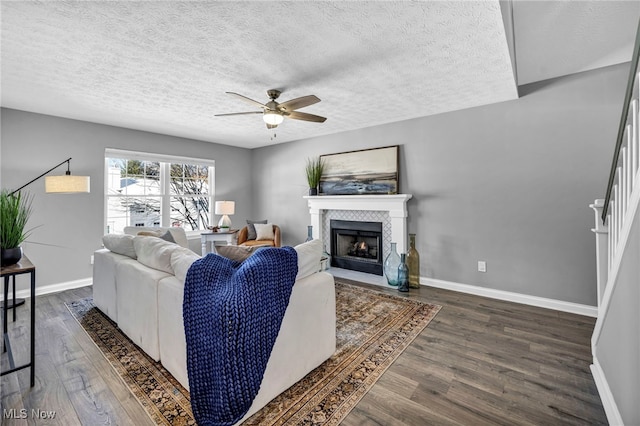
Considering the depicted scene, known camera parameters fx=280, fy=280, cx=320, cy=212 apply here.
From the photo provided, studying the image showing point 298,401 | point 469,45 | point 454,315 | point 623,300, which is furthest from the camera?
point 454,315

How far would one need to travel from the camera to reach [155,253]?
2.13 m

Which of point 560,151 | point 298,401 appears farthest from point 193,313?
point 560,151

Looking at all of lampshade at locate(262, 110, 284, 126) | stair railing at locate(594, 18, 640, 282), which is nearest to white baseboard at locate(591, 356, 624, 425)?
stair railing at locate(594, 18, 640, 282)

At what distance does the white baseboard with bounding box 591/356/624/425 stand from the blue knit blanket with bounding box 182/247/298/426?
5.87 feet

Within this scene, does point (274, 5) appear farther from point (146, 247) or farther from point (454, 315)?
point (454, 315)

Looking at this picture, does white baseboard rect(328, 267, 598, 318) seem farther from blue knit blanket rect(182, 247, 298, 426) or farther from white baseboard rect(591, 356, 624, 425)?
blue knit blanket rect(182, 247, 298, 426)

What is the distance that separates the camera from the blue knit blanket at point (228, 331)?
143 centimetres

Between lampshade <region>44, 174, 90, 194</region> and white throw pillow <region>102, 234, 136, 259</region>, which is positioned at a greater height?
lampshade <region>44, 174, 90, 194</region>

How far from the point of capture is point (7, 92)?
2998mm

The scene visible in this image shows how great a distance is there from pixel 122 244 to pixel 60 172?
2259mm

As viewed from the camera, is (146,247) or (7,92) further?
(7,92)

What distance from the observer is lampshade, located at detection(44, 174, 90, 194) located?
3346mm

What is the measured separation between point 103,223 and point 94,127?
143cm

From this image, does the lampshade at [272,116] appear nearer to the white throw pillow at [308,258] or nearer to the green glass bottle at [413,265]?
the white throw pillow at [308,258]
